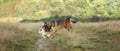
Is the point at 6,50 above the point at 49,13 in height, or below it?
above

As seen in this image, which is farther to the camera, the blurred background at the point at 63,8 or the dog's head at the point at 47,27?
the blurred background at the point at 63,8

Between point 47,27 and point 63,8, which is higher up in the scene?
point 47,27

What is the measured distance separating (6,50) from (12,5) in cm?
1770

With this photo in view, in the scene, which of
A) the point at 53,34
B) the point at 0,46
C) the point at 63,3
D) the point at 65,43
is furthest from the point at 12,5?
the point at 0,46

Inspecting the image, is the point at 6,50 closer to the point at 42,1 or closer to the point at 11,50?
the point at 11,50

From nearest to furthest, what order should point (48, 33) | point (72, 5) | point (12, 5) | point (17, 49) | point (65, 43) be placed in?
point (17, 49), point (65, 43), point (48, 33), point (12, 5), point (72, 5)

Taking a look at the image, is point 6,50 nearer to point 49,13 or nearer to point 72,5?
point 49,13

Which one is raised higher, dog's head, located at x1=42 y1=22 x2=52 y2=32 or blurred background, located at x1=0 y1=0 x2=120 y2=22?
dog's head, located at x1=42 y1=22 x2=52 y2=32

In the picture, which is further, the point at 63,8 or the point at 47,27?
the point at 63,8

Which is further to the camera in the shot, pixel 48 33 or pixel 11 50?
pixel 48 33

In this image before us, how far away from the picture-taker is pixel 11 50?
7168mm

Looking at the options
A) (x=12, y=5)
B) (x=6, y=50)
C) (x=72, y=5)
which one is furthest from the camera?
(x=72, y=5)

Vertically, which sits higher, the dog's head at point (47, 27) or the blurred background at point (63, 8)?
the dog's head at point (47, 27)

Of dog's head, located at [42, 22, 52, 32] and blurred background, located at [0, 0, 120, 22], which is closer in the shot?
dog's head, located at [42, 22, 52, 32]
